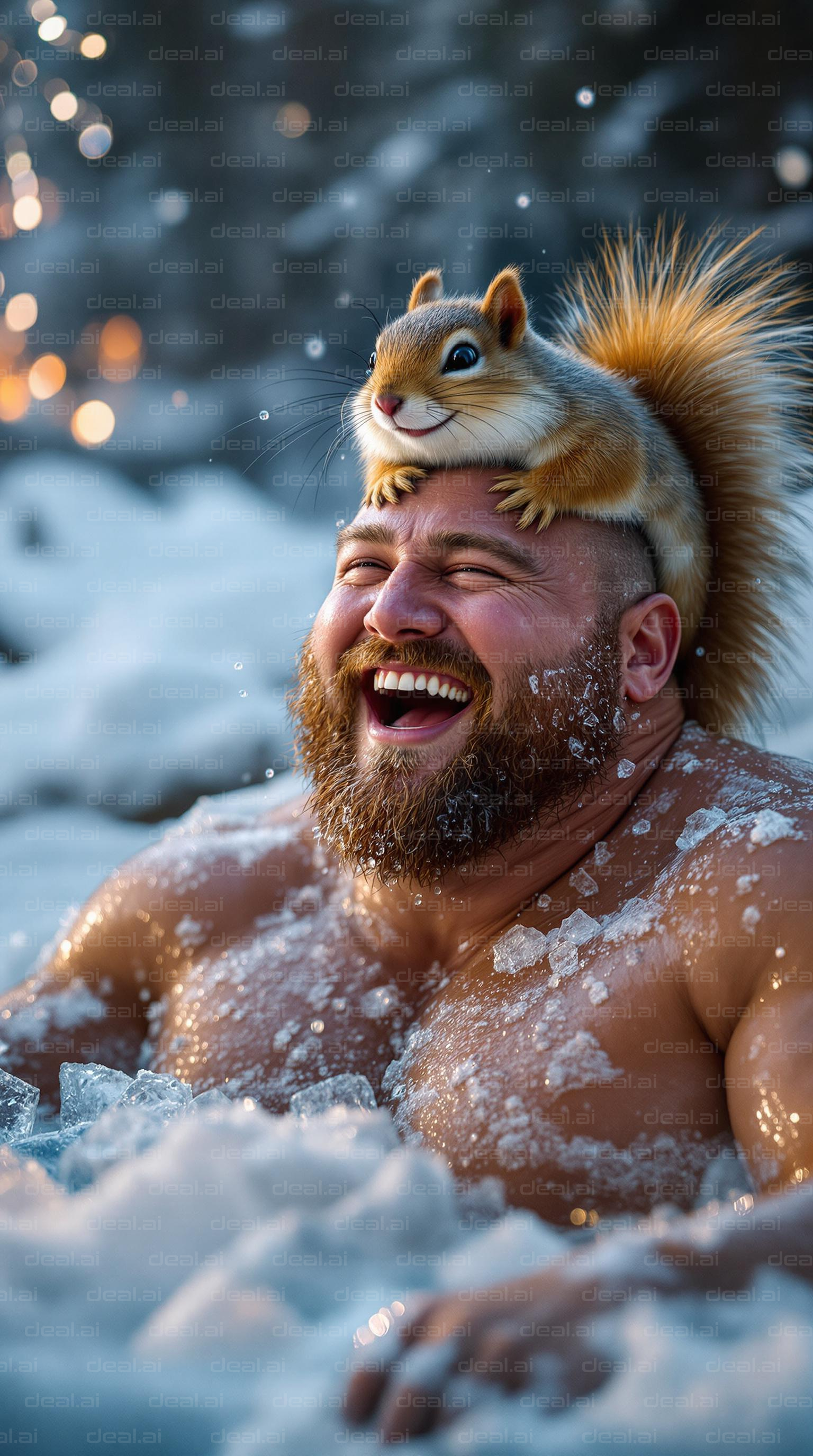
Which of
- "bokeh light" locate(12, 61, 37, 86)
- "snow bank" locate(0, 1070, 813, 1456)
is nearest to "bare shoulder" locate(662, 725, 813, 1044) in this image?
"snow bank" locate(0, 1070, 813, 1456)

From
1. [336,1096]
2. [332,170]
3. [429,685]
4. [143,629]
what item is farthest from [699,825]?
[332,170]

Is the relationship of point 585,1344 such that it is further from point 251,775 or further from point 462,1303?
point 251,775

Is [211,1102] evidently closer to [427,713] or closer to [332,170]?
[427,713]

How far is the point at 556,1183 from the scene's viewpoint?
113 centimetres

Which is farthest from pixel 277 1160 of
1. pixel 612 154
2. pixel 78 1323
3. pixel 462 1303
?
pixel 612 154

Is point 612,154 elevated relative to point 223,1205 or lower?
elevated

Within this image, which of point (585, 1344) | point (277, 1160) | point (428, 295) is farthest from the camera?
point (428, 295)

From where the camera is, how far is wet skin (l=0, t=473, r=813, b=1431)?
1.10m

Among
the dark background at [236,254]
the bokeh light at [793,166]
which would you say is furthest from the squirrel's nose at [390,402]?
the bokeh light at [793,166]

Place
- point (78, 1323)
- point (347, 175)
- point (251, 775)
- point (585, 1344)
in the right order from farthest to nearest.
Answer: point (347, 175) < point (251, 775) < point (78, 1323) < point (585, 1344)

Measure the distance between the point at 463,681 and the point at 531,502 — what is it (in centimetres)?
25

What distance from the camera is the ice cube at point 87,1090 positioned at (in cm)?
146

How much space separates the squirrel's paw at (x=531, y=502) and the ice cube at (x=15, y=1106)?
993mm

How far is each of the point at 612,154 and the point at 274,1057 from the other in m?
2.95
